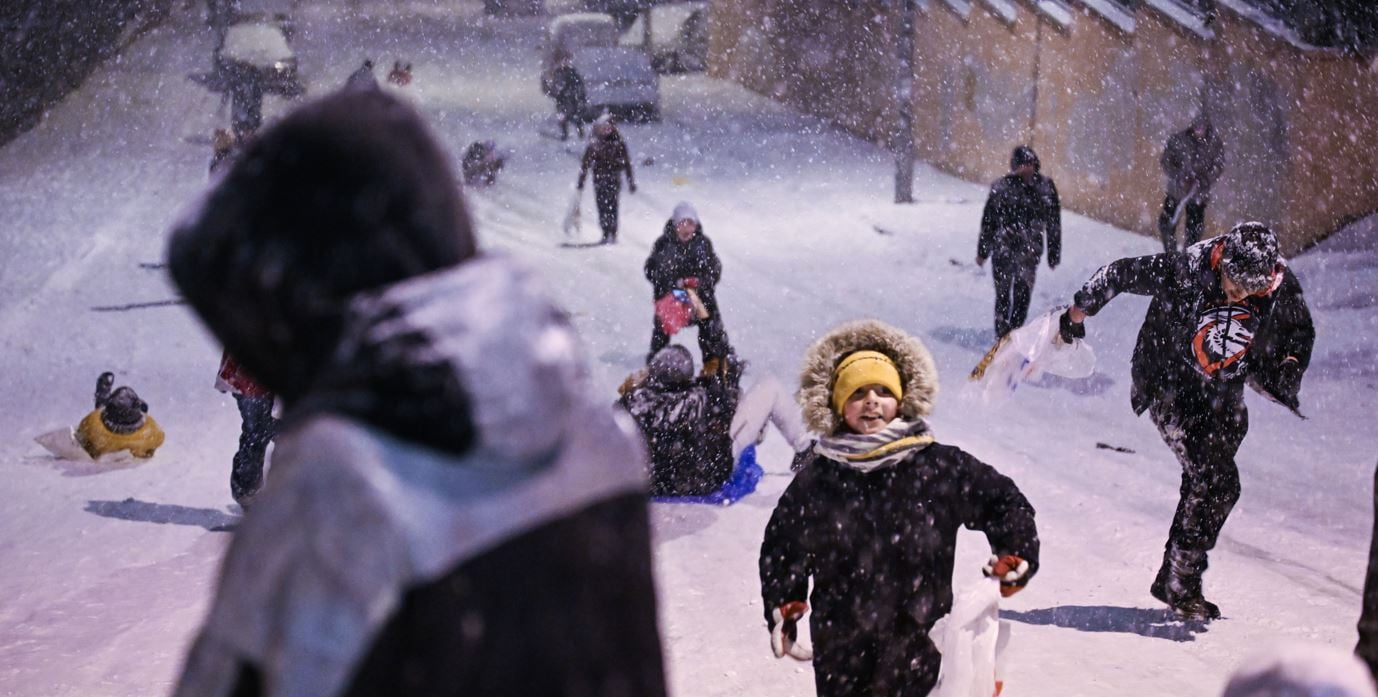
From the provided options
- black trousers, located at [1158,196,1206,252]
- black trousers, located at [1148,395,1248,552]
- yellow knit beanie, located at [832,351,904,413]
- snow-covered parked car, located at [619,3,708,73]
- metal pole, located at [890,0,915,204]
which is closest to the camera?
yellow knit beanie, located at [832,351,904,413]

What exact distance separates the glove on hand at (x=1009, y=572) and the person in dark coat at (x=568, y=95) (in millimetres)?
20165

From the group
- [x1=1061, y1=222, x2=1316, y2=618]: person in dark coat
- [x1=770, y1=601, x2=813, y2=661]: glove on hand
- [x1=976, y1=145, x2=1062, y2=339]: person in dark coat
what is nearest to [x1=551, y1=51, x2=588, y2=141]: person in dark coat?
[x1=976, y1=145, x2=1062, y2=339]: person in dark coat

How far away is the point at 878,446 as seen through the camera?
3.59 meters

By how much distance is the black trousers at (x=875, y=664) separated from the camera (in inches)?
142

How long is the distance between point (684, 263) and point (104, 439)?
13.3ft

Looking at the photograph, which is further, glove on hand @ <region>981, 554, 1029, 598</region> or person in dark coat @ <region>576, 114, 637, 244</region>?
person in dark coat @ <region>576, 114, 637, 244</region>

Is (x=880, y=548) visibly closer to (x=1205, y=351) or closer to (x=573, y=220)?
(x=1205, y=351)

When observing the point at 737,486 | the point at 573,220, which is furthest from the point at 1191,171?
the point at 737,486

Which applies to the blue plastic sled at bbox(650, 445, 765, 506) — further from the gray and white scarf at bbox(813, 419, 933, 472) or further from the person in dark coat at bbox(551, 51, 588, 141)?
the person in dark coat at bbox(551, 51, 588, 141)

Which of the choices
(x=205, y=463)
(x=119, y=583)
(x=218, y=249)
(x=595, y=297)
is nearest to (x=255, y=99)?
(x=595, y=297)

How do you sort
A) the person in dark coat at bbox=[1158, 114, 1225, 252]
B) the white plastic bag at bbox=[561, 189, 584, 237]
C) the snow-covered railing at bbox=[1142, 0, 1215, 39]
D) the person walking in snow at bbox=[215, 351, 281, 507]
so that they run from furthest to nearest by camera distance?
the white plastic bag at bbox=[561, 189, 584, 237]
the snow-covered railing at bbox=[1142, 0, 1215, 39]
the person in dark coat at bbox=[1158, 114, 1225, 252]
the person walking in snow at bbox=[215, 351, 281, 507]

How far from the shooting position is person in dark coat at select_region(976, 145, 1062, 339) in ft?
37.7

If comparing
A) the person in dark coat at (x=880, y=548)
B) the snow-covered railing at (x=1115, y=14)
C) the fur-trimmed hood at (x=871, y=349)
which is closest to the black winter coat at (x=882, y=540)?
the person in dark coat at (x=880, y=548)

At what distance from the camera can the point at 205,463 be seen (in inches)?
349
